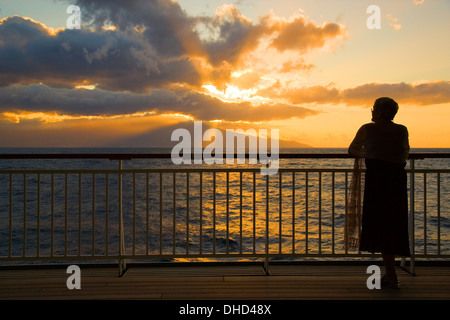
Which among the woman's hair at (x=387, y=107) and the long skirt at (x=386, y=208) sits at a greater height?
the woman's hair at (x=387, y=107)

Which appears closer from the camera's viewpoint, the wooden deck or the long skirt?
the wooden deck

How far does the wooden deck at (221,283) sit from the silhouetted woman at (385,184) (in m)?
0.35

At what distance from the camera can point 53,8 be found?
920cm

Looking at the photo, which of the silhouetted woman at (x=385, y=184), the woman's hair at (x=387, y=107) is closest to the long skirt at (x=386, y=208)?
the silhouetted woman at (x=385, y=184)

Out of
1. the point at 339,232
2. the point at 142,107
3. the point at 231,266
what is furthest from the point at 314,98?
the point at 231,266

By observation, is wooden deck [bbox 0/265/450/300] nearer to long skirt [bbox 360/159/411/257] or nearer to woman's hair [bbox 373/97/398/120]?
long skirt [bbox 360/159/411/257]

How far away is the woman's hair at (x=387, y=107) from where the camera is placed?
105 inches

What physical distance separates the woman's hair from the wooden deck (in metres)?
1.39

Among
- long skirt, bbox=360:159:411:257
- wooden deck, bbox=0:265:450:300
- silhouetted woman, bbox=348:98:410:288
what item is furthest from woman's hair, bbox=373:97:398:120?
wooden deck, bbox=0:265:450:300

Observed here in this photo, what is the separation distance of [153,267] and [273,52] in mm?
7417

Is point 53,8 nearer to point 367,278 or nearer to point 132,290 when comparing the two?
point 132,290

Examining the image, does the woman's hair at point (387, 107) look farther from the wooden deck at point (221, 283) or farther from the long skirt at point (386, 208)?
the wooden deck at point (221, 283)

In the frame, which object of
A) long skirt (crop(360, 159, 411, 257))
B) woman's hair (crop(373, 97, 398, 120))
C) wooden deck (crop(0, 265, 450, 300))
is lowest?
wooden deck (crop(0, 265, 450, 300))

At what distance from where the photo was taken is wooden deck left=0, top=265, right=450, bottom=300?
257cm
